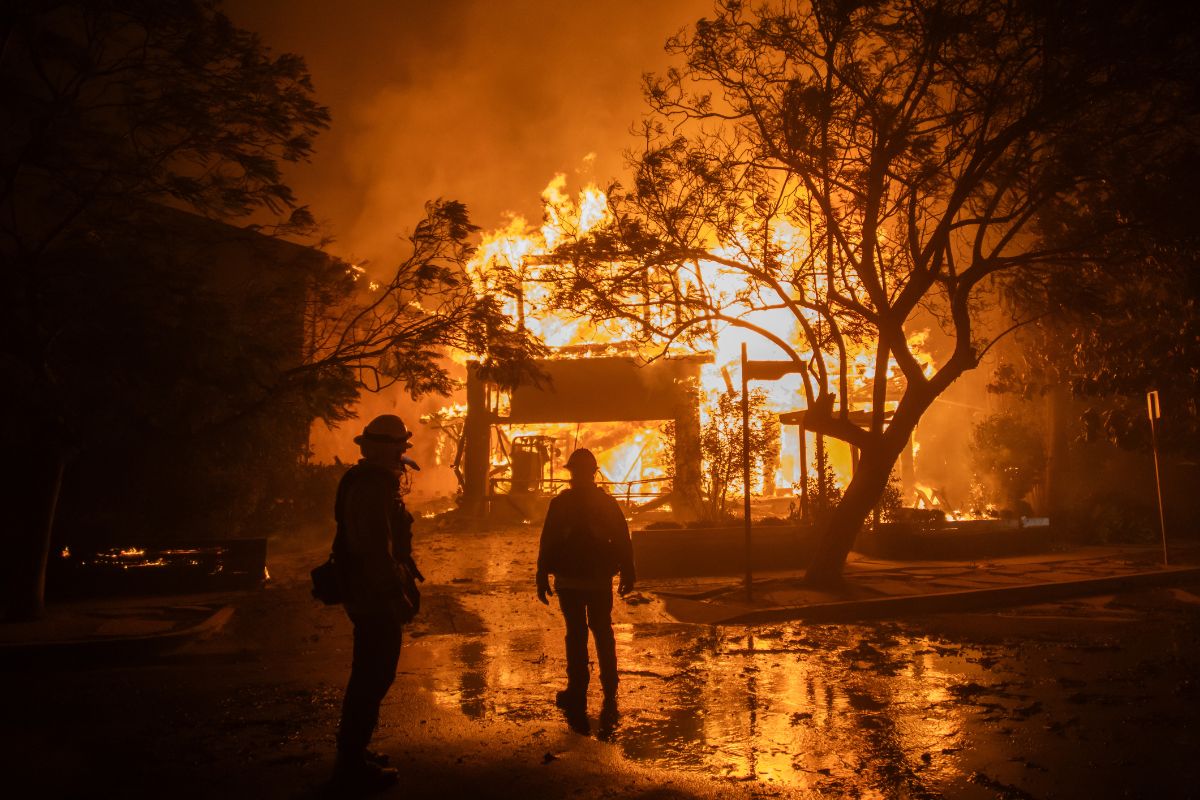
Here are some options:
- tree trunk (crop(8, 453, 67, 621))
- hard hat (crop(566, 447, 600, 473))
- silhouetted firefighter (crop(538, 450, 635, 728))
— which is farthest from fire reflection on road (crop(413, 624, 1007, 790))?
tree trunk (crop(8, 453, 67, 621))

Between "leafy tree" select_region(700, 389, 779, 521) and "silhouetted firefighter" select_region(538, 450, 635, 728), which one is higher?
"leafy tree" select_region(700, 389, 779, 521)

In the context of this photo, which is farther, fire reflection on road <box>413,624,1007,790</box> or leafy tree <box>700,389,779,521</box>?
leafy tree <box>700,389,779,521</box>

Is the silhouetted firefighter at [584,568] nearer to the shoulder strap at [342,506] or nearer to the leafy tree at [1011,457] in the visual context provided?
the shoulder strap at [342,506]

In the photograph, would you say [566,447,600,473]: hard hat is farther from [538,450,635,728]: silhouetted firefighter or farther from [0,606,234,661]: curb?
[0,606,234,661]: curb

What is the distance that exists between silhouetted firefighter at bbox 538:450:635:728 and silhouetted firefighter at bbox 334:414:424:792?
65.2 inches

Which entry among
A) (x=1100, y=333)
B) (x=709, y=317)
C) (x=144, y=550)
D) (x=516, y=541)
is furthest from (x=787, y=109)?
(x=516, y=541)

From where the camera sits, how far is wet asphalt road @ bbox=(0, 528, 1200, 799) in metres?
4.54

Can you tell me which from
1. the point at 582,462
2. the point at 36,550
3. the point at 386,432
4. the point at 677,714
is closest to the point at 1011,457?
the point at 582,462

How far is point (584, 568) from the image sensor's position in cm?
618

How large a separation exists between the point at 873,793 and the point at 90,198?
32.7 ft

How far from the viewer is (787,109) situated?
1243 cm

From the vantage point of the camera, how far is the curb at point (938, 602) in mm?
10453

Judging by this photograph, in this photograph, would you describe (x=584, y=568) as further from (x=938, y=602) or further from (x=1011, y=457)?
(x=1011, y=457)

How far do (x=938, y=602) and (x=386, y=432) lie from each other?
8.57 metres
